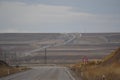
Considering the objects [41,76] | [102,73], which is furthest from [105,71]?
[41,76]

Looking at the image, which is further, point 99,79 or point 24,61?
point 24,61

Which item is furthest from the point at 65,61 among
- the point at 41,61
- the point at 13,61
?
the point at 13,61

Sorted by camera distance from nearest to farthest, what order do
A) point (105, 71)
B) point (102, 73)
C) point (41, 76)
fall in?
point (102, 73), point (105, 71), point (41, 76)

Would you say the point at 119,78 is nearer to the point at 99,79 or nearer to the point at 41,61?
the point at 99,79

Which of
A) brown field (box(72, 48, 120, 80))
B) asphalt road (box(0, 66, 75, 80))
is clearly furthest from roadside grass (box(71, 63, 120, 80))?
asphalt road (box(0, 66, 75, 80))

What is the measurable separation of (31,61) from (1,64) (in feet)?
288

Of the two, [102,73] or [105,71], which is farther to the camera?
[105,71]

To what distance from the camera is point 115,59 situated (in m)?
69.0

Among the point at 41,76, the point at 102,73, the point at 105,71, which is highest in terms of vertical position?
the point at 102,73

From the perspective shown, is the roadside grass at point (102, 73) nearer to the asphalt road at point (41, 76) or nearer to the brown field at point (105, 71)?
the brown field at point (105, 71)

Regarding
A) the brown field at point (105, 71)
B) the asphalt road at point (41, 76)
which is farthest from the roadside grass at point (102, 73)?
the asphalt road at point (41, 76)

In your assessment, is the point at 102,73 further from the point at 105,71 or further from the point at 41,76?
the point at 41,76

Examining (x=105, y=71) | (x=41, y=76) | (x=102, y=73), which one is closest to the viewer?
(x=102, y=73)

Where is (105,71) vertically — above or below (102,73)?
below
